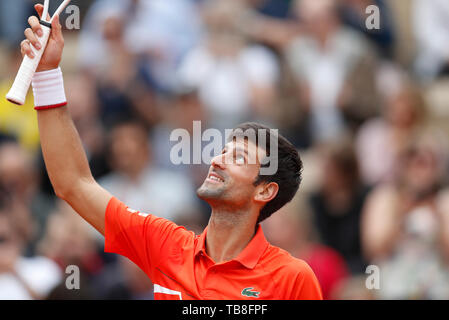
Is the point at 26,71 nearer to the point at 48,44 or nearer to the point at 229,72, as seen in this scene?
the point at 48,44

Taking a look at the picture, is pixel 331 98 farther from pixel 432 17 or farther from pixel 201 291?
pixel 201 291

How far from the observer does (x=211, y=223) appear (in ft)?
13.3

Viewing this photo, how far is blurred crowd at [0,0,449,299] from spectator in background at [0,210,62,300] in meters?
0.01

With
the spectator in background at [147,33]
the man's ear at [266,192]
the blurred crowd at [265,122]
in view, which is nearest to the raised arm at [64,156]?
the man's ear at [266,192]

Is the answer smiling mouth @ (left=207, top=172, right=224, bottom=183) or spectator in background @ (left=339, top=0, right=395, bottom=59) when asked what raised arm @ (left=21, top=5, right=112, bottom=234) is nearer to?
smiling mouth @ (left=207, top=172, right=224, bottom=183)

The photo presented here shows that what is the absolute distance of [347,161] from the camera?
738 centimetres

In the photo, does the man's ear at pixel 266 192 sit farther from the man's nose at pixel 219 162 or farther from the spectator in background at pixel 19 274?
the spectator in background at pixel 19 274

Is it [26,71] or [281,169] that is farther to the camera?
[281,169]

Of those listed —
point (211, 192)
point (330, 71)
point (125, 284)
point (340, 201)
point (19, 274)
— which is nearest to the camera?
point (211, 192)

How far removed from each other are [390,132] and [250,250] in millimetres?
4136

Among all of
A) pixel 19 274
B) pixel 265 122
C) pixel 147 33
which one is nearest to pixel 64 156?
pixel 19 274

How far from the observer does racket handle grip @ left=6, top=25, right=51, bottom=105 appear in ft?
11.9

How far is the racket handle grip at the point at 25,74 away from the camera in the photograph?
143 inches
